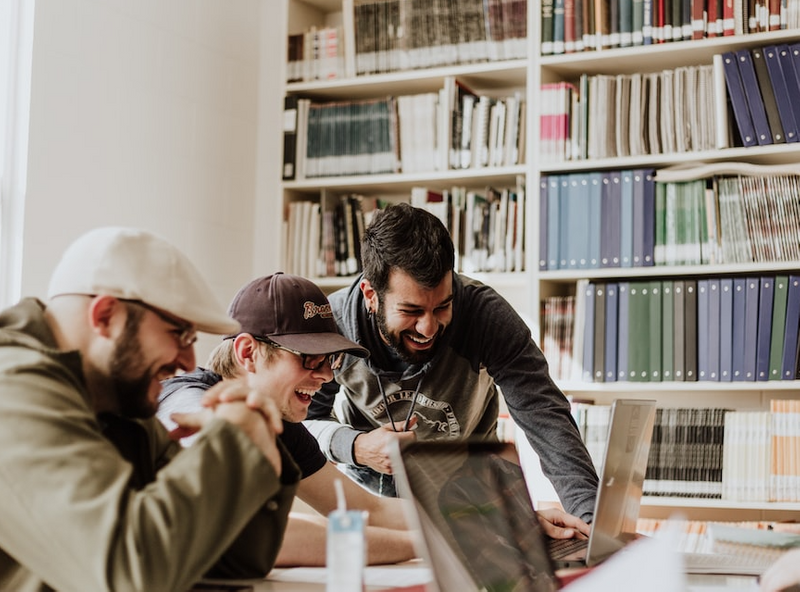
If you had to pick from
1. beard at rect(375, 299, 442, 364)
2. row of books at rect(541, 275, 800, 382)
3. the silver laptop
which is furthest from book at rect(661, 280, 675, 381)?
the silver laptop

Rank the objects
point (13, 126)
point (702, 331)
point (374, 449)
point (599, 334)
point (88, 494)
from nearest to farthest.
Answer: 1. point (88, 494)
2. point (374, 449)
3. point (13, 126)
4. point (702, 331)
5. point (599, 334)

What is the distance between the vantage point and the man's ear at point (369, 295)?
7.34 feet

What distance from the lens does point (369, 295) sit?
88.9 inches

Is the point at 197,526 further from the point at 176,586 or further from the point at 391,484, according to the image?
the point at 391,484

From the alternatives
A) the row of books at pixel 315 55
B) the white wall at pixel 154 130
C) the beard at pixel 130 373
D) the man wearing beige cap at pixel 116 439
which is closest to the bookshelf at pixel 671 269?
the row of books at pixel 315 55

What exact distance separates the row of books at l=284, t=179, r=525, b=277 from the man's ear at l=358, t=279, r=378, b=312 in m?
1.20

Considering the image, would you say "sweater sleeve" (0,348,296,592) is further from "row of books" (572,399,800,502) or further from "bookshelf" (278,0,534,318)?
"bookshelf" (278,0,534,318)

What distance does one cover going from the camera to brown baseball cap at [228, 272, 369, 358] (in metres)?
1.87

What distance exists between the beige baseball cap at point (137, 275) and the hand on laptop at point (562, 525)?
80 cm

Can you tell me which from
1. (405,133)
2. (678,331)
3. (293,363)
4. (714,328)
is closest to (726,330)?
(714,328)

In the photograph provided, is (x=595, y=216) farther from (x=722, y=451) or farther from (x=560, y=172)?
(x=722, y=451)

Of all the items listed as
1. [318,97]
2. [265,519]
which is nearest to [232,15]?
[318,97]

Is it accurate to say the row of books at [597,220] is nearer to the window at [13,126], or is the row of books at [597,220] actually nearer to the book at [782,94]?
the book at [782,94]

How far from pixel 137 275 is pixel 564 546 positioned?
0.87 m
